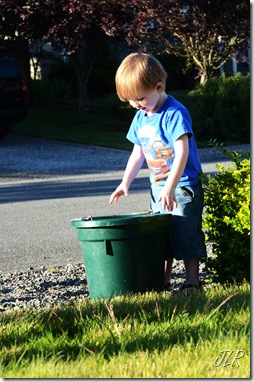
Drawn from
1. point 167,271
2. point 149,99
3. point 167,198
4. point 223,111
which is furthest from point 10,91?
point 167,198

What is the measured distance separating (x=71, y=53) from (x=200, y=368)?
17.1 meters

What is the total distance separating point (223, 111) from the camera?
728 inches

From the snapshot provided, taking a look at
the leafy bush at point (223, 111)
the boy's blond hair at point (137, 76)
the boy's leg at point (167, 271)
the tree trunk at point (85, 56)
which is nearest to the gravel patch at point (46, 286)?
the boy's leg at point (167, 271)

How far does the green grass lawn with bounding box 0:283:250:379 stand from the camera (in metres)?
3.54

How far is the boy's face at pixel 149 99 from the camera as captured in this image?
17.4ft

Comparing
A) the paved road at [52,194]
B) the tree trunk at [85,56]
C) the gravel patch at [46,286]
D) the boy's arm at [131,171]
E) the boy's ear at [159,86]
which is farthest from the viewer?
the tree trunk at [85,56]

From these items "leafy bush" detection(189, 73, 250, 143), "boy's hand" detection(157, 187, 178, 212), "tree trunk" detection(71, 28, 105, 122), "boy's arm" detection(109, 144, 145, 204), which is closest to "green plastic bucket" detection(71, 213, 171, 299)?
"boy's hand" detection(157, 187, 178, 212)

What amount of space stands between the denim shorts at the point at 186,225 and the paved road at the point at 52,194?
190 cm

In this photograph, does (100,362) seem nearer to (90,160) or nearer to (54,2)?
(90,160)

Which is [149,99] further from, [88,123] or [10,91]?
[88,123]

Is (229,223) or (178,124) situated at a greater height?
(178,124)

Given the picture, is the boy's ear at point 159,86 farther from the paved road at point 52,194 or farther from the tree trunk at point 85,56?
the tree trunk at point 85,56

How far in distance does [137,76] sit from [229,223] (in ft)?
3.74

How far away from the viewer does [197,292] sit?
17.5 feet
